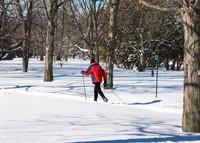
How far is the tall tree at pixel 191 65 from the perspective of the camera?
5.25 metres

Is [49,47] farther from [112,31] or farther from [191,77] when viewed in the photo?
[191,77]

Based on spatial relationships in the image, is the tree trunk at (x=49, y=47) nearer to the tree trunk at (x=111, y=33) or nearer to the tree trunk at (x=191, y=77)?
the tree trunk at (x=111, y=33)

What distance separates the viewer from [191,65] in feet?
17.4

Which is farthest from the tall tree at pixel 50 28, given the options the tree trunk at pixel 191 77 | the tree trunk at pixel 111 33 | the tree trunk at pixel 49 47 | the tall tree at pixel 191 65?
the tree trunk at pixel 191 77

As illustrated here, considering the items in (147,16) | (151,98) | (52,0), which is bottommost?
(151,98)

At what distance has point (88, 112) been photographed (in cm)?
703

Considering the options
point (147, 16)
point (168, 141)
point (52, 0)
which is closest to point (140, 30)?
point (147, 16)

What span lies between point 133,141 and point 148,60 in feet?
113

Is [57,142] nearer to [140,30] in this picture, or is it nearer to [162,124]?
[162,124]

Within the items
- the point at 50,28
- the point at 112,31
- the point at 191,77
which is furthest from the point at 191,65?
the point at 50,28

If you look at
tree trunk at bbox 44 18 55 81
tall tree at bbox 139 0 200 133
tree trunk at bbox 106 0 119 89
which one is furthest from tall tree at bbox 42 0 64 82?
tall tree at bbox 139 0 200 133

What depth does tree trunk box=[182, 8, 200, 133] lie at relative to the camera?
529 centimetres

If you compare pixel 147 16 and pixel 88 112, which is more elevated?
pixel 147 16

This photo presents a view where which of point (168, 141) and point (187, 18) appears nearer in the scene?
point (168, 141)
